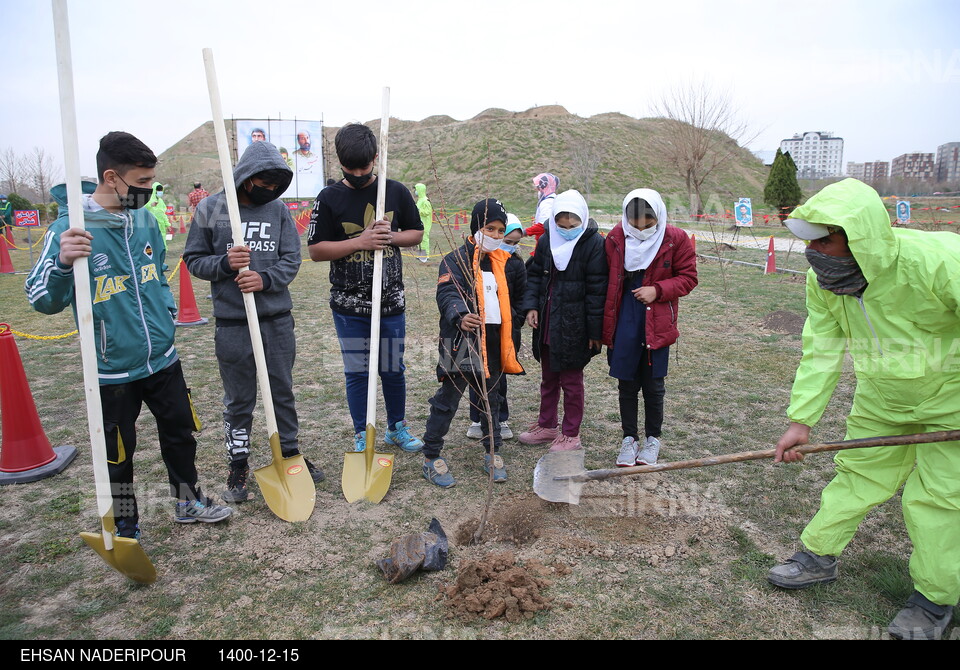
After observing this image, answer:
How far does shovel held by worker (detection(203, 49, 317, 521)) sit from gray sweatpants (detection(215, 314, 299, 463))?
0.20ft

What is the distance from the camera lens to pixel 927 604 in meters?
2.43

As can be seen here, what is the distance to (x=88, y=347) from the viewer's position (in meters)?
2.51

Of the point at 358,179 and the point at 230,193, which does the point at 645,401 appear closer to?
the point at 358,179

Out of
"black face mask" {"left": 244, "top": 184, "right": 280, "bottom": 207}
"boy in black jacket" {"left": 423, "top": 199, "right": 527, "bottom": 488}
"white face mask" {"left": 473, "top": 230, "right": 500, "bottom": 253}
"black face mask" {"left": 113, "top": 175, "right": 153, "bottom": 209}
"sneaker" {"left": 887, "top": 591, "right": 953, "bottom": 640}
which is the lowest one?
"sneaker" {"left": 887, "top": 591, "right": 953, "bottom": 640}

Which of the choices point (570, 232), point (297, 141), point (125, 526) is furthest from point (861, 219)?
point (297, 141)

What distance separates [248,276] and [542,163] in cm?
3499

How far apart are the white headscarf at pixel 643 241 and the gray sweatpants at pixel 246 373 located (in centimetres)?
209

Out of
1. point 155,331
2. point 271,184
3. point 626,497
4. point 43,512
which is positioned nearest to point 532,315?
point 626,497

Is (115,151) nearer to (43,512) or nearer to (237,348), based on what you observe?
(237,348)

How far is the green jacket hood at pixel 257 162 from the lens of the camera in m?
3.19

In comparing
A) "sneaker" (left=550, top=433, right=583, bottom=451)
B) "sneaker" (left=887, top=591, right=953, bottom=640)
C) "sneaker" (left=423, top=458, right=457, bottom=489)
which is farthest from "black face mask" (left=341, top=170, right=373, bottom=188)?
"sneaker" (left=887, top=591, right=953, bottom=640)

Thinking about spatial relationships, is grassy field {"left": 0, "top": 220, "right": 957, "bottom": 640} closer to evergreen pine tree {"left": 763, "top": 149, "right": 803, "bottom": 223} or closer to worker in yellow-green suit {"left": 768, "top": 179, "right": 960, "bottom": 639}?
worker in yellow-green suit {"left": 768, "top": 179, "right": 960, "bottom": 639}

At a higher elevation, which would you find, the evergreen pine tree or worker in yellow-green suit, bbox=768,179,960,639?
the evergreen pine tree

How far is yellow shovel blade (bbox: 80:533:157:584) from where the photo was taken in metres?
2.59
